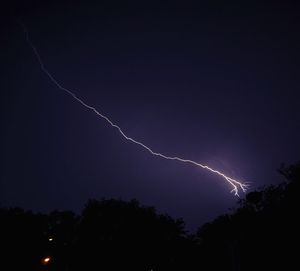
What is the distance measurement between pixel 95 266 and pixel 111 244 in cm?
243

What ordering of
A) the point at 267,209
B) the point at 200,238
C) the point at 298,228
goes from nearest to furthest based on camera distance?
the point at 298,228 → the point at 267,209 → the point at 200,238

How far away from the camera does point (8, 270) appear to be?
23688mm

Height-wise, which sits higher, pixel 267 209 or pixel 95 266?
pixel 95 266

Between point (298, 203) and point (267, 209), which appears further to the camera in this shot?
point (267, 209)

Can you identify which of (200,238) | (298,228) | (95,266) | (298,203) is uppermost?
(200,238)

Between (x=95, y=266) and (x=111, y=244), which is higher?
(x=111, y=244)

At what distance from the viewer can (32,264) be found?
1003 inches

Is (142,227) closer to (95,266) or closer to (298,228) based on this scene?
(95,266)

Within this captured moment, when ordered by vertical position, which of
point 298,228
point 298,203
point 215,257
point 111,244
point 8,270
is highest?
point 111,244

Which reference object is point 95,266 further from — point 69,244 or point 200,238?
point 200,238

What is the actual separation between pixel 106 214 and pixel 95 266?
6.19 meters

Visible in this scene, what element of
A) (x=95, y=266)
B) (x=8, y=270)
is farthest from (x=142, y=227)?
(x=8, y=270)

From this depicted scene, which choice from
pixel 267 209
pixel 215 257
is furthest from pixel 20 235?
pixel 267 209

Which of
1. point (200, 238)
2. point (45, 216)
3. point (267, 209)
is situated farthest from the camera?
point (200, 238)
